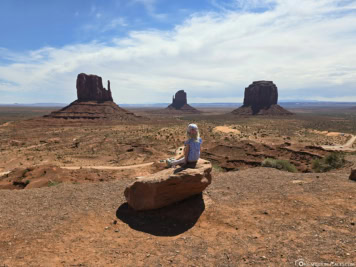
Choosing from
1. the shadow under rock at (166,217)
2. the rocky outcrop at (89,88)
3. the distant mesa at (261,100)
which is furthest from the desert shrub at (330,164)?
the distant mesa at (261,100)

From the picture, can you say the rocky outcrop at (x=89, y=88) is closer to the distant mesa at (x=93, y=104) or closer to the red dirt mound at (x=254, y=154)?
the distant mesa at (x=93, y=104)

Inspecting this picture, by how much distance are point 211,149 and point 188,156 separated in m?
22.7

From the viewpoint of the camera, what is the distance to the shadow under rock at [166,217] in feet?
27.5

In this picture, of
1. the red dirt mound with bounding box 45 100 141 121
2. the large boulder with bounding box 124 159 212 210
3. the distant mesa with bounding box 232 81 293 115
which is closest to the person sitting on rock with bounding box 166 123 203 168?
the large boulder with bounding box 124 159 212 210

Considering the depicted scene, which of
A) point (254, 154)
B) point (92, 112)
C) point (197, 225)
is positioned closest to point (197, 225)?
point (197, 225)

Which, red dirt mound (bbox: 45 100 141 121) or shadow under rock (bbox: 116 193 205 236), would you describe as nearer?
shadow under rock (bbox: 116 193 205 236)

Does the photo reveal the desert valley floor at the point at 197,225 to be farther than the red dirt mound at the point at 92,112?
No

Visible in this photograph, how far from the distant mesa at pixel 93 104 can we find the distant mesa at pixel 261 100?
81466 millimetres

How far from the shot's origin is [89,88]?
114625 millimetres

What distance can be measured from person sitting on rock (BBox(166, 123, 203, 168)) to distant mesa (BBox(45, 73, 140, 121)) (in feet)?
308

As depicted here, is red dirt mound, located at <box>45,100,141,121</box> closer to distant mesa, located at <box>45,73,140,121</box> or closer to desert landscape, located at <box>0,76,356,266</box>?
distant mesa, located at <box>45,73,140,121</box>

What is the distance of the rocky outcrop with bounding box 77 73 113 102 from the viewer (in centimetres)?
11253

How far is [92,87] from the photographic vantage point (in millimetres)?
114875

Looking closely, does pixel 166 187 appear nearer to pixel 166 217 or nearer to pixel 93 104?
pixel 166 217
